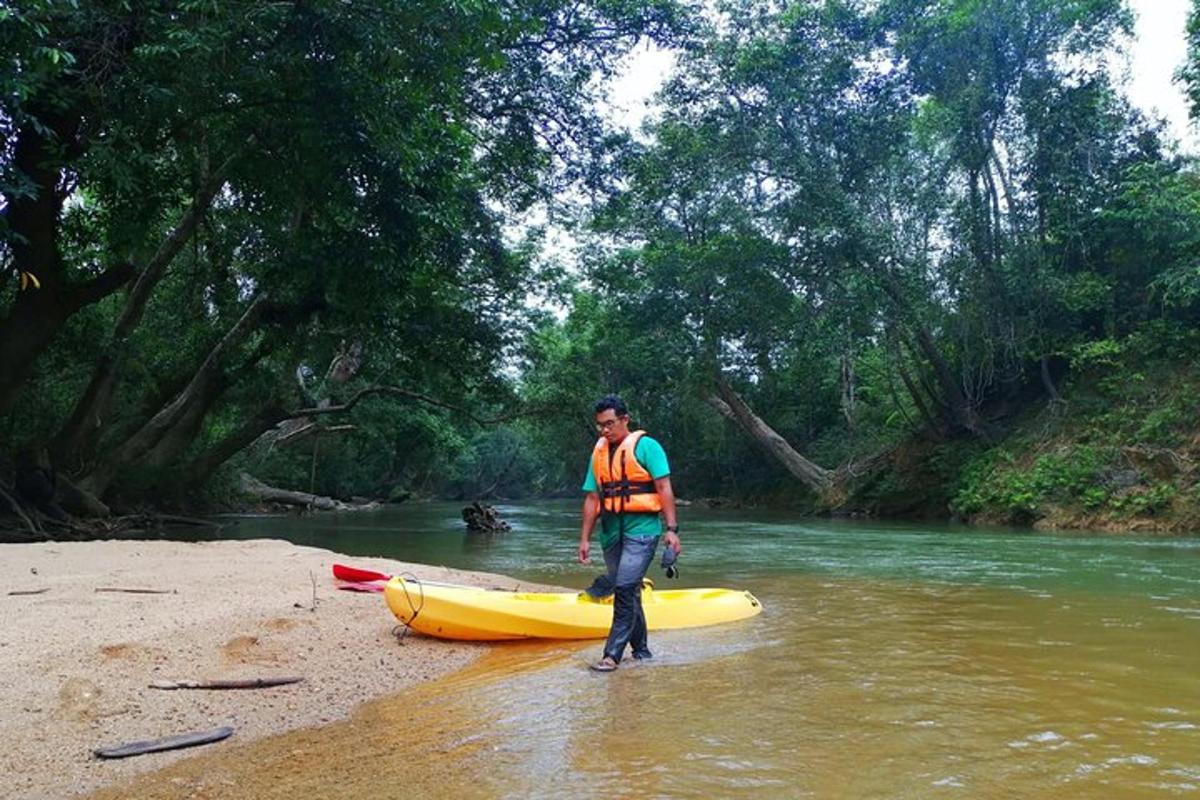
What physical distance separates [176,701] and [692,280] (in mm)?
20645

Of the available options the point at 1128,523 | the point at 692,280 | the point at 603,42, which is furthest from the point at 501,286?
the point at 1128,523

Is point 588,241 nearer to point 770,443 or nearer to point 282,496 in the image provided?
point 770,443

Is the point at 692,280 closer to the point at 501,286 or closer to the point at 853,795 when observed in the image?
the point at 501,286

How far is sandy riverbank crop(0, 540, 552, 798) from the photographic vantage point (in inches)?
127

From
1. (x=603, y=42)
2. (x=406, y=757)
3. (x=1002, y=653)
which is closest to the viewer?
(x=406, y=757)

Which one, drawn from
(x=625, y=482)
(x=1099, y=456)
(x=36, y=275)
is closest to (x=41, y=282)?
(x=36, y=275)

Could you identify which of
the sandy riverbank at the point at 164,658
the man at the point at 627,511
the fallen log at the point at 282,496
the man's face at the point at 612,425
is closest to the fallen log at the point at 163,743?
the sandy riverbank at the point at 164,658

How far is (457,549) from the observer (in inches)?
544

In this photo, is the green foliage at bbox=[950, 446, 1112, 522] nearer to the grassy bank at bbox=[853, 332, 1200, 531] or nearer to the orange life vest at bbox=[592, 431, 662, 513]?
the grassy bank at bbox=[853, 332, 1200, 531]

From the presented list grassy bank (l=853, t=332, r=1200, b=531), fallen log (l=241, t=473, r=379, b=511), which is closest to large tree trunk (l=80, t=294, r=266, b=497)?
fallen log (l=241, t=473, r=379, b=511)

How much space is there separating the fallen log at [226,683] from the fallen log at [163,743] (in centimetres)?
65

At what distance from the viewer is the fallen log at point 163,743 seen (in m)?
3.10

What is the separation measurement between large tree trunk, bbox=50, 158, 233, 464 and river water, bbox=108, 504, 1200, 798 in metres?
9.18

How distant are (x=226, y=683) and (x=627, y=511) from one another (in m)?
2.25
